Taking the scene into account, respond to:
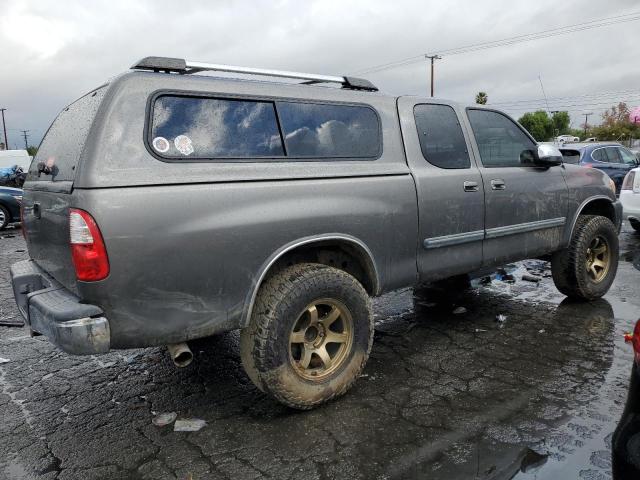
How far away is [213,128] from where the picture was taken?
9.35 ft

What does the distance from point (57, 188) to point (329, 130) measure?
1644 mm

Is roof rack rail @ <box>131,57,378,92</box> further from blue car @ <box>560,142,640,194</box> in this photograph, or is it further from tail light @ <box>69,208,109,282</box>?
blue car @ <box>560,142,640,194</box>

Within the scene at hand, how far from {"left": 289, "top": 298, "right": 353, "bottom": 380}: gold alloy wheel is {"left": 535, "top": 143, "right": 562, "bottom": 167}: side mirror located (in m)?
2.49

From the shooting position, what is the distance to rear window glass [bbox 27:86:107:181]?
9.20 ft

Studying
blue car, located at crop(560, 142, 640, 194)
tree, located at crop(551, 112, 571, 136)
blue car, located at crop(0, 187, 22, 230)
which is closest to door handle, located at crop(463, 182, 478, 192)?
blue car, located at crop(560, 142, 640, 194)

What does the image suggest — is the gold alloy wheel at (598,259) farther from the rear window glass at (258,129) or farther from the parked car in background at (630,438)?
the parked car in background at (630,438)

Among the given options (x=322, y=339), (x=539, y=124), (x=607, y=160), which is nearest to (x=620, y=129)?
(x=539, y=124)

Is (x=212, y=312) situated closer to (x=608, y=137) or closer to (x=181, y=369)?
(x=181, y=369)

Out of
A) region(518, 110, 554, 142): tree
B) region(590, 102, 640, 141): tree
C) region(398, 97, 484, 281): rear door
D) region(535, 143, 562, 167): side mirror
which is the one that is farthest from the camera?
region(518, 110, 554, 142): tree

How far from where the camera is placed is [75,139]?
9.62 feet

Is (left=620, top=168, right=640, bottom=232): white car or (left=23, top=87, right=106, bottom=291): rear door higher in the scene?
(left=23, top=87, right=106, bottom=291): rear door

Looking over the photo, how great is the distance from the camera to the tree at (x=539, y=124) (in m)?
70.6

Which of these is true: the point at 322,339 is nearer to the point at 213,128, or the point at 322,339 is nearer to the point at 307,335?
the point at 307,335

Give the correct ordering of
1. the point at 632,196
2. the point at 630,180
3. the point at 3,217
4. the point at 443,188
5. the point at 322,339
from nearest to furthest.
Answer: the point at 322,339, the point at 443,188, the point at 632,196, the point at 630,180, the point at 3,217
